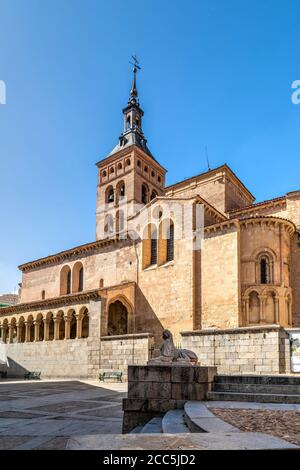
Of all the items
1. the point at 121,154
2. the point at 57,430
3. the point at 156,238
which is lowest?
the point at 57,430

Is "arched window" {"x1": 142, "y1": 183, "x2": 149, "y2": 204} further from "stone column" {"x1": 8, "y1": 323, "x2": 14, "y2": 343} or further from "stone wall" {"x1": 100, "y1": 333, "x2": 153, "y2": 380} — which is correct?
"stone wall" {"x1": 100, "y1": 333, "x2": 153, "y2": 380}

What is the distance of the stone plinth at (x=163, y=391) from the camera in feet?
27.7

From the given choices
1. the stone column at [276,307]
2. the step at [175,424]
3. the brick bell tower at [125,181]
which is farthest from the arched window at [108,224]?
the step at [175,424]

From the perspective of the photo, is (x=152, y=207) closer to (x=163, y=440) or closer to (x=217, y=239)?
(x=217, y=239)

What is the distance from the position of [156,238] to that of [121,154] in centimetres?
1821

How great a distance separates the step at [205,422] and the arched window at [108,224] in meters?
37.4

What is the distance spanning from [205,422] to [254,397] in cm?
308

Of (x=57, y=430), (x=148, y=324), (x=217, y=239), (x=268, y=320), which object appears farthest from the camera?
(x=148, y=324)

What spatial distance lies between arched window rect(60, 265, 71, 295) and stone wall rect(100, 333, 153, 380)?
540 inches

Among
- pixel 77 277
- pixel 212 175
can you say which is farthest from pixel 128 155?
pixel 77 277

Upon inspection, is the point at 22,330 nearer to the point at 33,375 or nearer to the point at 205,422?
the point at 33,375

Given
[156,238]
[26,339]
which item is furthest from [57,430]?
[26,339]

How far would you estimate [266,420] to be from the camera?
586 cm
